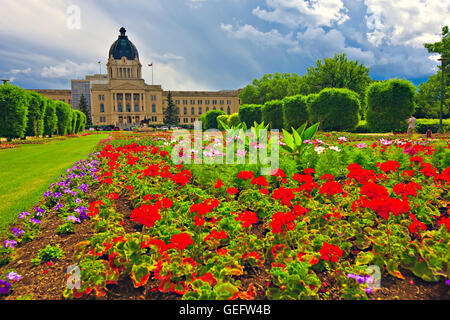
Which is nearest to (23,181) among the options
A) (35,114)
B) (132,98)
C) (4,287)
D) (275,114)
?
(4,287)

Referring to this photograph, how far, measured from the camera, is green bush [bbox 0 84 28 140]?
63.7 ft

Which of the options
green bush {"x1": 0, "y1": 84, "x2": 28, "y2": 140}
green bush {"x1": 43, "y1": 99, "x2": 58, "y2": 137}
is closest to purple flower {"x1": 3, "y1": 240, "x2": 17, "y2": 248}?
green bush {"x1": 0, "y1": 84, "x2": 28, "y2": 140}

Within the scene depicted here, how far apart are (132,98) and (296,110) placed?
77706 mm

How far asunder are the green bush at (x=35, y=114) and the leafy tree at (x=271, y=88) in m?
41.8

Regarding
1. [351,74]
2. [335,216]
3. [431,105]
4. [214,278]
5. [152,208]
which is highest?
[351,74]

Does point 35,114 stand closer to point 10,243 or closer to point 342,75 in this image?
point 10,243

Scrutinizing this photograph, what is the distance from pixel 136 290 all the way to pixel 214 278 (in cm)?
72

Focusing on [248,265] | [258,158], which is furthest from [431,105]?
[248,265]

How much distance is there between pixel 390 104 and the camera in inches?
824

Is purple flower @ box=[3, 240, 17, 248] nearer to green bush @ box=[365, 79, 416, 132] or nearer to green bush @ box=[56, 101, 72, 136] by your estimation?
green bush @ box=[365, 79, 416, 132]

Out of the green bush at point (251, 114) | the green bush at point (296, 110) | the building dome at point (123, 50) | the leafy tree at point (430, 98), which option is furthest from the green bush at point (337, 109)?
the building dome at point (123, 50)

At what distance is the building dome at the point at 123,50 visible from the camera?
98375 millimetres
